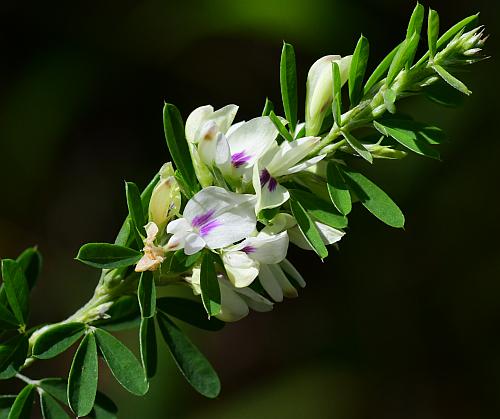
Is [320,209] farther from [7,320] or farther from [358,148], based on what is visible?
[7,320]

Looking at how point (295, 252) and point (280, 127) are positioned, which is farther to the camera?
point (295, 252)

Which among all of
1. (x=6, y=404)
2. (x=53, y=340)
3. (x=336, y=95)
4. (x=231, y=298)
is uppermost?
(x=336, y=95)

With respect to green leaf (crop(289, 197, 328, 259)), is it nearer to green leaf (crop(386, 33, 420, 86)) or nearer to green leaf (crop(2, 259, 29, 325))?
green leaf (crop(386, 33, 420, 86))

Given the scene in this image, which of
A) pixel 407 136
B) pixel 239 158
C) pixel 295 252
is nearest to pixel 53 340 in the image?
pixel 239 158

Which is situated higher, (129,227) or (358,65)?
(358,65)

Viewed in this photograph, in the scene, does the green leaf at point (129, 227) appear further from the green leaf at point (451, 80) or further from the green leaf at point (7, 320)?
the green leaf at point (451, 80)

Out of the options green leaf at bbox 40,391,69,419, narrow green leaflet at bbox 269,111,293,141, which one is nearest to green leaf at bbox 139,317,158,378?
green leaf at bbox 40,391,69,419

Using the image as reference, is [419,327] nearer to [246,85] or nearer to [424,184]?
[424,184]
